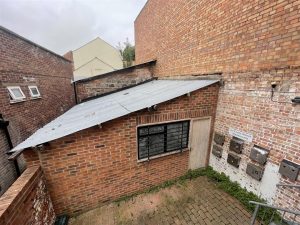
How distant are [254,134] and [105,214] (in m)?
4.43

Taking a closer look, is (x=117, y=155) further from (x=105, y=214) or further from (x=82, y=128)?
(x=105, y=214)

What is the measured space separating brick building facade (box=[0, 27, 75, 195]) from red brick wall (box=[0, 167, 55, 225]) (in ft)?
6.35

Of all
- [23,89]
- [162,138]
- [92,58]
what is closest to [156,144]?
[162,138]

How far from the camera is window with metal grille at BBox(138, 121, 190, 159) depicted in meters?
4.29

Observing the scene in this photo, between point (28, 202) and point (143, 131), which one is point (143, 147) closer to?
point (143, 131)

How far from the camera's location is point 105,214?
3.90 meters

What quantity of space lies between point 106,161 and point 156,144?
59.3 inches

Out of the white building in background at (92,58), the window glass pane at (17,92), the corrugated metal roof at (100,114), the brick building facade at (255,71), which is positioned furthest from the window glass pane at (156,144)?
the white building in background at (92,58)

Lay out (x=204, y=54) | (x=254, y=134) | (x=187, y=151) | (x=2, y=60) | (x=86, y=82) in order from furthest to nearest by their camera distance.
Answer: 1. (x=86, y=82)
2. (x=204, y=54)
3. (x=187, y=151)
4. (x=2, y=60)
5. (x=254, y=134)

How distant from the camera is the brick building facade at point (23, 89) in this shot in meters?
4.41

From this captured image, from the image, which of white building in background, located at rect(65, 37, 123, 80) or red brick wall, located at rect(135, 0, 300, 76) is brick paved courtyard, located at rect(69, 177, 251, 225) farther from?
white building in background, located at rect(65, 37, 123, 80)

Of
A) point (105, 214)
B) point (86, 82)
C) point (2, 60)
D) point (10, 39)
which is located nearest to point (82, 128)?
point (105, 214)

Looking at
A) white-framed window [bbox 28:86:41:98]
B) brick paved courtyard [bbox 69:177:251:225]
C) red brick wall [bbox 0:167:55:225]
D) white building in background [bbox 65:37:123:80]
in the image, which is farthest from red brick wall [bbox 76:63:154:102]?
white building in background [bbox 65:37:123:80]

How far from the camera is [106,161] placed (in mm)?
3896
